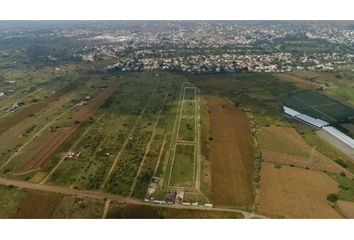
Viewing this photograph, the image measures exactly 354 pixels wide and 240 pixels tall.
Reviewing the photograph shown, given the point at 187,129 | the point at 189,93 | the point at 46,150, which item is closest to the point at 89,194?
the point at 46,150

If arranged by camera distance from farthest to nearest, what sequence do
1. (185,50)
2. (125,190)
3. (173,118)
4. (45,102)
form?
(185,50) → (45,102) → (173,118) → (125,190)

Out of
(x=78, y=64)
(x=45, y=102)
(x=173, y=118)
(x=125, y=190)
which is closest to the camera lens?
(x=125, y=190)

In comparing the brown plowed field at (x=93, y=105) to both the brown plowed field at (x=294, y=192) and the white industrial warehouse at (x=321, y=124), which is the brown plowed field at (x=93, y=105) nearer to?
the brown plowed field at (x=294, y=192)

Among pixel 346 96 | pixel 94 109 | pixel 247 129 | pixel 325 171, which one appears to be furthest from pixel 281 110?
pixel 94 109

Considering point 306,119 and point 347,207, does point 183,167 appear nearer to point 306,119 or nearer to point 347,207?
point 347,207

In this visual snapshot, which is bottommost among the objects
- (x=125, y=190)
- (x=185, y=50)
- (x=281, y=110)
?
(x=125, y=190)

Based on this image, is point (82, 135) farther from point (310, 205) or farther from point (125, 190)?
point (310, 205)
